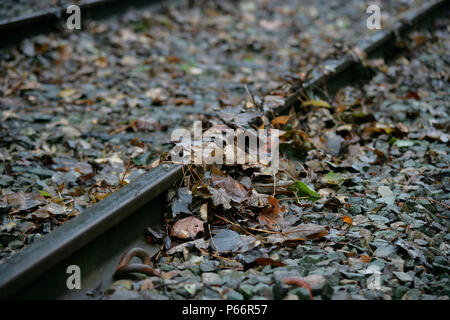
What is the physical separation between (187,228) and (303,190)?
2.95 feet

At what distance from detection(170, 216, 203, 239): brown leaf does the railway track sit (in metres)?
0.13

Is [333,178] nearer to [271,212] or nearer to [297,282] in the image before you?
[271,212]

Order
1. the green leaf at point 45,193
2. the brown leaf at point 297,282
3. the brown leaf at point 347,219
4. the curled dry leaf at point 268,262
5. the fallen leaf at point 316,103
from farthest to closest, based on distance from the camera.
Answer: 1. the fallen leaf at point 316,103
2. the green leaf at point 45,193
3. the brown leaf at point 347,219
4. the curled dry leaf at point 268,262
5. the brown leaf at point 297,282

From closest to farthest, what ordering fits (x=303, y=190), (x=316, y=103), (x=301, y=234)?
1. (x=301, y=234)
2. (x=303, y=190)
3. (x=316, y=103)

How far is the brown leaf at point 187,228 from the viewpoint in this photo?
2.40 metres

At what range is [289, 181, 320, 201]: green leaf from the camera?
9.24 ft

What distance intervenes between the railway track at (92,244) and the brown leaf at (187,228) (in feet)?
0.44

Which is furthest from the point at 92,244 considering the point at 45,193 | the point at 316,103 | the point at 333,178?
the point at 316,103

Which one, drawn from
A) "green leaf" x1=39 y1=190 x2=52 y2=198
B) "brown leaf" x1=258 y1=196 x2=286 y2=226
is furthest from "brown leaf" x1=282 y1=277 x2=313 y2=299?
"green leaf" x1=39 y1=190 x2=52 y2=198

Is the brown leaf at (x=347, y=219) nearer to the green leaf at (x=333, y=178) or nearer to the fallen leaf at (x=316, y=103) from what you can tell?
the green leaf at (x=333, y=178)

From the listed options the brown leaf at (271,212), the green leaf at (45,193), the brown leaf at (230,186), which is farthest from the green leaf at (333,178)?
the green leaf at (45,193)

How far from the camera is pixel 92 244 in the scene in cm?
207

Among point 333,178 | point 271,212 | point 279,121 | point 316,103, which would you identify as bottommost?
point 271,212
